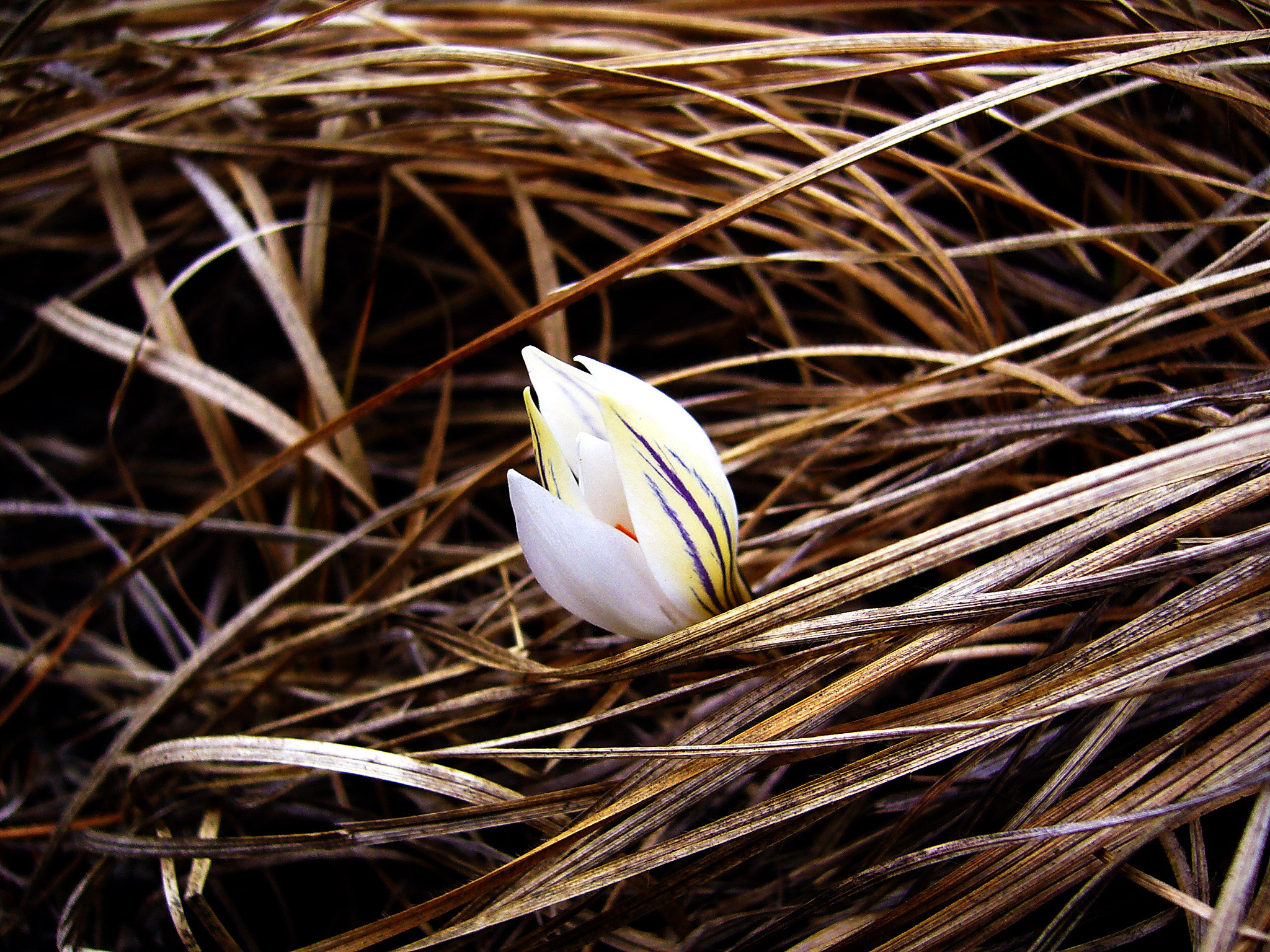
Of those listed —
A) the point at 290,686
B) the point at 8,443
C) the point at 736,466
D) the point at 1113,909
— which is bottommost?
the point at 1113,909

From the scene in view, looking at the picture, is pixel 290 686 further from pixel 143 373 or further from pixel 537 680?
pixel 143 373

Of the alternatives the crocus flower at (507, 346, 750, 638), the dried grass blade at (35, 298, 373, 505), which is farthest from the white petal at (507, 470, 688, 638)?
the dried grass blade at (35, 298, 373, 505)

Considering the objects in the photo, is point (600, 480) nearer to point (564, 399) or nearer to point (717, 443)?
point (564, 399)

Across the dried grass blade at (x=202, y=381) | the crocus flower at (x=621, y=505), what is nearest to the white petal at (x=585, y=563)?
the crocus flower at (x=621, y=505)

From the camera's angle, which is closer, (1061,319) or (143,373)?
(1061,319)

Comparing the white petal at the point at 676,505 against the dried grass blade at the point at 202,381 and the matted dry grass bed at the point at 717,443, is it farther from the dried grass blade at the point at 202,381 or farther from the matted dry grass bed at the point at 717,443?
the dried grass blade at the point at 202,381

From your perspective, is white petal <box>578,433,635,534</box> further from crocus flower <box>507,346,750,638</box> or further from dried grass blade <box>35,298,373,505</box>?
dried grass blade <box>35,298,373,505</box>

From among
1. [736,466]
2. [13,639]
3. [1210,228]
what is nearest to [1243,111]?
[1210,228]
